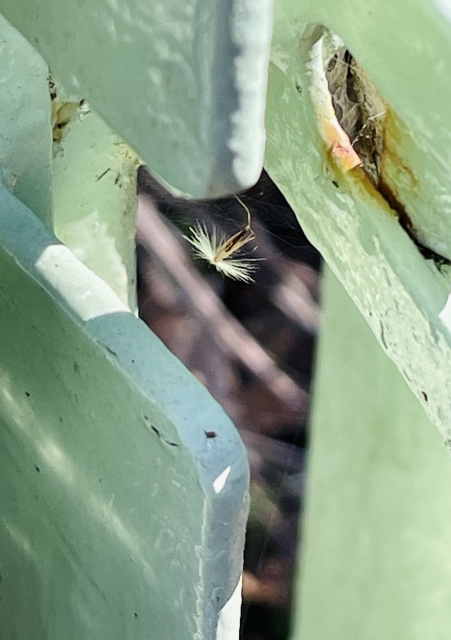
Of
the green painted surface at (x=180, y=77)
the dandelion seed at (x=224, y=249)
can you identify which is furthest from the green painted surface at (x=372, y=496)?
the green painted surface at (x=180, y=77)

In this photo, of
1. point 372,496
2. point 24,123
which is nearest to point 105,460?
point 24,123

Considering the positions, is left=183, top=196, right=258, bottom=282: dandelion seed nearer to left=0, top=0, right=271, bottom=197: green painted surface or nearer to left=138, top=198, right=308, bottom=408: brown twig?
left=138, top=198, right=308, bottom=408: brown twig

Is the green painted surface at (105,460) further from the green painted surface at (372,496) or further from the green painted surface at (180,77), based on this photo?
the green painted surface at (372,496)

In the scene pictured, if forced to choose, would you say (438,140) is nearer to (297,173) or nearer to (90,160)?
(297,173)

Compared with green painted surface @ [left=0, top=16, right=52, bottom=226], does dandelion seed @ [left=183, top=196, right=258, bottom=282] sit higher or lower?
lower

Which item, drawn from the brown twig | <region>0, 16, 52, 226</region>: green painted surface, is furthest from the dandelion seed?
<region>0, 16, 52, 226</region>: green painted surface

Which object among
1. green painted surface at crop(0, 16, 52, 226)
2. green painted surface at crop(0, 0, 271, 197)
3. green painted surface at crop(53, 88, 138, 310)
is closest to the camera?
green painted surface at crop(0, 0, 271, 197)

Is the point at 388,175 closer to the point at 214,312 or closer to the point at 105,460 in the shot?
the point at 105,460
